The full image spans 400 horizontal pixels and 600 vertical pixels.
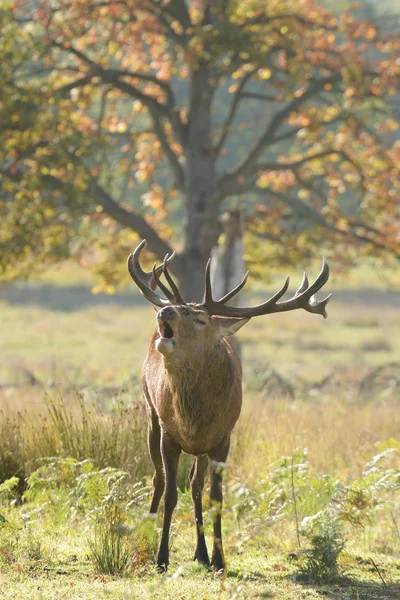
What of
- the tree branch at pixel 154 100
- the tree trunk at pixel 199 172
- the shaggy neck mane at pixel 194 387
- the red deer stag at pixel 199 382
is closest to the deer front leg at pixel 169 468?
the red deer stag at pixel 199 382

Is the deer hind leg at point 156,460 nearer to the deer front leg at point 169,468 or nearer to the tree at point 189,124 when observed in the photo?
the deer front leg at point 169,468

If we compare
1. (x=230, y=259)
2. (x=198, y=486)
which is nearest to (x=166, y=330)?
(x=198, y=486)

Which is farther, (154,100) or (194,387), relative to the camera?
(154,100)

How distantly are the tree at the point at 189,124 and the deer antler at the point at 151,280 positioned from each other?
666 centimetres

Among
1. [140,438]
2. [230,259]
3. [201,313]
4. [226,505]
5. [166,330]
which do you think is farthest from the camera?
[230,259]

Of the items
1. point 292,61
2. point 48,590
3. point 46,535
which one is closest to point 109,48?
point 292,61

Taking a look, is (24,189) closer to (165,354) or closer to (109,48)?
(109,48)

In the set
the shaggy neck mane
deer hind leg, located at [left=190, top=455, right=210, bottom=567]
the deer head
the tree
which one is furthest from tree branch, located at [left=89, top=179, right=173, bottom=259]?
the shaggy neck mane

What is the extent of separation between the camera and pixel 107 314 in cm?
4781

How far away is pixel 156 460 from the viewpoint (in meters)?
7.14

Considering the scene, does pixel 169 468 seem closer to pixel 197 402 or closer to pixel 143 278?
pixel 197 402

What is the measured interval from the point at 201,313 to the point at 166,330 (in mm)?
278

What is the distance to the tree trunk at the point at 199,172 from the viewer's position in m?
15.3

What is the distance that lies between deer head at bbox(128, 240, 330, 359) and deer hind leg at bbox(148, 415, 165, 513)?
38.0 inches
